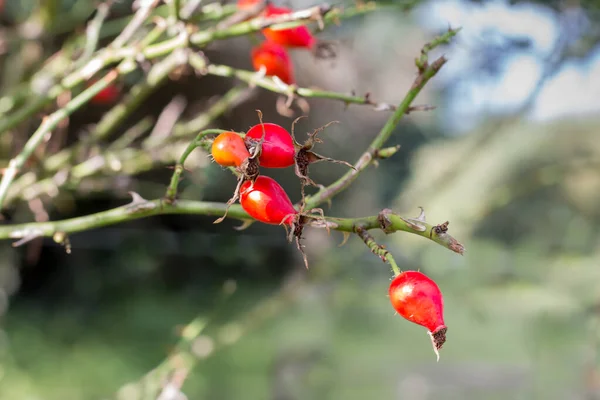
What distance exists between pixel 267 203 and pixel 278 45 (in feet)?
1.00

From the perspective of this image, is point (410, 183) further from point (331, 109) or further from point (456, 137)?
point (331, 109)

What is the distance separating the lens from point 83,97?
1.67 feet

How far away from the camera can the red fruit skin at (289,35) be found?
1.84 feet

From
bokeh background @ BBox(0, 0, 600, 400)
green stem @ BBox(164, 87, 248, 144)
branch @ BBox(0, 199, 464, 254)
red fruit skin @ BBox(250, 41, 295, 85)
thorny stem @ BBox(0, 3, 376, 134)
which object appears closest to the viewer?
branch @ BBox(0, 199, 464, 254)

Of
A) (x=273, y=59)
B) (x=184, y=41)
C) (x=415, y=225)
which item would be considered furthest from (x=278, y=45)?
(x=415, y=225)

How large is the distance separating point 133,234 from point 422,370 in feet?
4.35

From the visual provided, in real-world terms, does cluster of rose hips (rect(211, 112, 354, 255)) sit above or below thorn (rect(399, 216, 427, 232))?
above

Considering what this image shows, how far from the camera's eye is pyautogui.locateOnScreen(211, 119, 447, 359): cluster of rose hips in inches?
12.7

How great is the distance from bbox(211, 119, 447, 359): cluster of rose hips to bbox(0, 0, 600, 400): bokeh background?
684 millimetres

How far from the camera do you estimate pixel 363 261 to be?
7.05 feet

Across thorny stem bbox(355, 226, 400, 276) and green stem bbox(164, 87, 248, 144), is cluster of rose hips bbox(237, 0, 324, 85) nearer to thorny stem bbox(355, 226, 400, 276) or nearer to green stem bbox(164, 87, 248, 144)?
green stem bbox(164, 87, 248, 144)

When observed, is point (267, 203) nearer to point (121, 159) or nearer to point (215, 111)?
point (215, 111)

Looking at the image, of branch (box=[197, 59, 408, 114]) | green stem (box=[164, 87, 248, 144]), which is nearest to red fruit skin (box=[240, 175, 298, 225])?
branch (box=[197, 59, 408, 114])

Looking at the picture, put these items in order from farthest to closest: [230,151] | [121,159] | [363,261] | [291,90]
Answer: [363,261] → [121,159] → [291,90] → [230,151]
